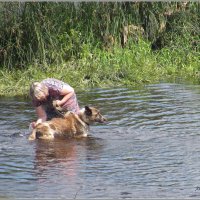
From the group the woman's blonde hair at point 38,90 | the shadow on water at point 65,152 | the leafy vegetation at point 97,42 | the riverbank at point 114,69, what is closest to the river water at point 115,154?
the shadow on water at point 65,152

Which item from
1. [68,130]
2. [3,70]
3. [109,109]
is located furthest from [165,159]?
Result: [3,70]

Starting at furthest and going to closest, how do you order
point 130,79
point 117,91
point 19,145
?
point 130,79 → point 117,91 → point 19,145

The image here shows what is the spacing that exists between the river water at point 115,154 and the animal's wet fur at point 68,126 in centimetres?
18

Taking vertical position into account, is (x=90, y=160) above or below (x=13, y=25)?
below

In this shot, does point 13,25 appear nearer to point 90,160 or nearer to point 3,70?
point 3,70

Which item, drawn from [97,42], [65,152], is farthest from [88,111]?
[97,42]

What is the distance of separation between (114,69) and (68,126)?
256 inches

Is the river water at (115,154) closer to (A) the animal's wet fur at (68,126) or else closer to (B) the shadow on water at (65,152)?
(B) the shadow on water at (65,152)

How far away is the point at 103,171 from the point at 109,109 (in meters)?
4.89

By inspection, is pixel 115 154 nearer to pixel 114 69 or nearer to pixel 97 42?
pixel 114 69

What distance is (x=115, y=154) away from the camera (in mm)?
10203

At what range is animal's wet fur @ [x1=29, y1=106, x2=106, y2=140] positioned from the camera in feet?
37.2

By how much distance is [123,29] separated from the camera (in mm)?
19453

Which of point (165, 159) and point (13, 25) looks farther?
point (13, 25)
